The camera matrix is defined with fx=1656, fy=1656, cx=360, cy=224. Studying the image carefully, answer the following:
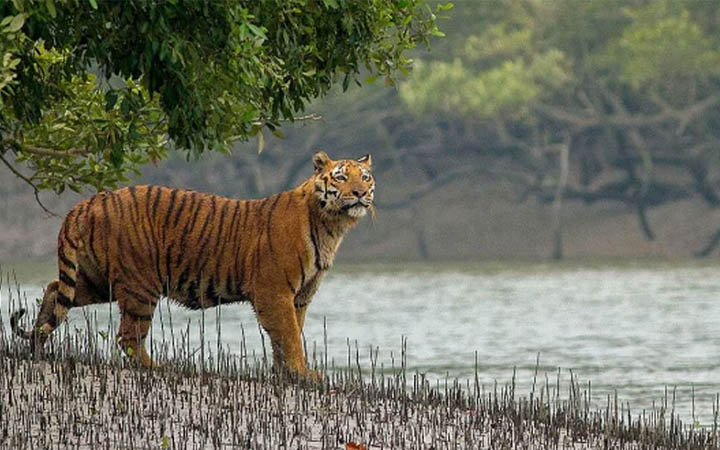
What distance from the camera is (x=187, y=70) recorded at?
9.44 metres

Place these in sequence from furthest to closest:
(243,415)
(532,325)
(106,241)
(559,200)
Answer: (559,200), (532,325), (106,241), (243,415)

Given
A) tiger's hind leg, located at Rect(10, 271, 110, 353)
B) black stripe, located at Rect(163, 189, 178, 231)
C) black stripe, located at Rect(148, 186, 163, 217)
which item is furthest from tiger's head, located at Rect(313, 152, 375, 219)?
tiger's hind leg, located at Rect(10, 271, 110, 353)

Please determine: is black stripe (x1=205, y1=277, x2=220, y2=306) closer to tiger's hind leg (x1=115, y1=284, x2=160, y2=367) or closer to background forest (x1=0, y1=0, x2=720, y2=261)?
tiger's hind leg (x1=115, y1=284, x2=160, y2=367)

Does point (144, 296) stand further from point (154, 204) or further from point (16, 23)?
point (16, 23)

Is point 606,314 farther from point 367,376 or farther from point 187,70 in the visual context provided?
point 187,70

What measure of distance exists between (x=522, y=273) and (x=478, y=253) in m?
13.1

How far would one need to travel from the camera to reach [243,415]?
10.6m

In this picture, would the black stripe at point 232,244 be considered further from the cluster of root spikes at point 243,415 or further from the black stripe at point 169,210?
the cluster of root spikes at point 243,415

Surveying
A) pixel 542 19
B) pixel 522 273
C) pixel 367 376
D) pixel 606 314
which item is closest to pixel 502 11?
pixel 542 19

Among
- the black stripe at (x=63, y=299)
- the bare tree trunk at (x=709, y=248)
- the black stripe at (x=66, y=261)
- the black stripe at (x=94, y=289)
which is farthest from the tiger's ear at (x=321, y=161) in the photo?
the bare tree trunk at (x=709, y=248)

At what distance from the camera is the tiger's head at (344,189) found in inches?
492

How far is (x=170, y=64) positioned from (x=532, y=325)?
66.7 ft

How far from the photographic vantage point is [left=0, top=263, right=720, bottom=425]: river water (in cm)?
2000

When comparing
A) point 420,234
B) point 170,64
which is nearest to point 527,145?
point 420,234
